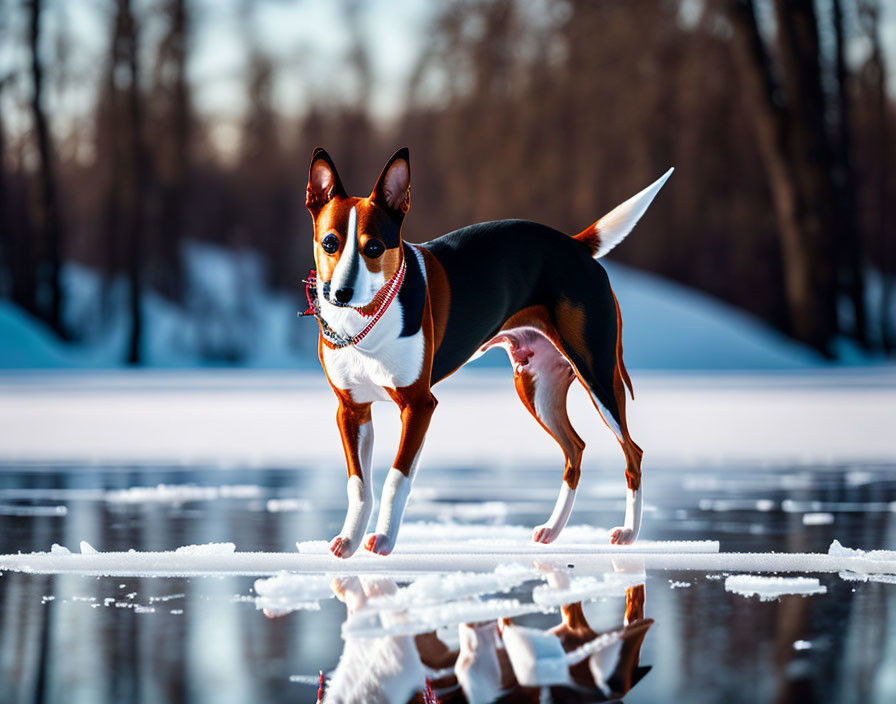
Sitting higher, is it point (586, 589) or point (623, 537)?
point (623, 537)

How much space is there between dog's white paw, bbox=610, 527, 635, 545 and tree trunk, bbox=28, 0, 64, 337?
943 inches

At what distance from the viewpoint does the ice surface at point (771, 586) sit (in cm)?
393

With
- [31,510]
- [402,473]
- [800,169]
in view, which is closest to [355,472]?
[402,473]

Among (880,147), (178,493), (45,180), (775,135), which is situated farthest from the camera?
(880,147)

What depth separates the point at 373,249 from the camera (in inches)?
167

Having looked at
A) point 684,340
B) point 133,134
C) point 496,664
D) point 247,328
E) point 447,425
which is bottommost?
point 496,664

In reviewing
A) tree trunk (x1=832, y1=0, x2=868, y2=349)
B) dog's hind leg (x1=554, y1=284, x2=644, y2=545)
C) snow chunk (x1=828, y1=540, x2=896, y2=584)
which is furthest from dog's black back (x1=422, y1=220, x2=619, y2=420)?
tree trunk (x1=832, y1=0, x2=868, y2=349)

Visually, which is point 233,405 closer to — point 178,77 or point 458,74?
point 178,77

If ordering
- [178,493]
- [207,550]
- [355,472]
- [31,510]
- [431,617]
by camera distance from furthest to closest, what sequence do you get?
1. [178,493]
2. [31,510]
3. [207,550]
4. [355,472]
5. [431,617]

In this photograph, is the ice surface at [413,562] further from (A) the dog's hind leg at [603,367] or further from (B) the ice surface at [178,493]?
(B) the ice surface at [178,493]

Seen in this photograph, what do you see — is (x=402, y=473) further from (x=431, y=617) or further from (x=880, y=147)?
(x=880, y=147)

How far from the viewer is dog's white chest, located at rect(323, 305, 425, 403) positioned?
434cm

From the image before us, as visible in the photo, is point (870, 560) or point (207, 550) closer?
point (870, 560)

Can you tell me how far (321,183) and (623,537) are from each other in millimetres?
1694
